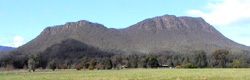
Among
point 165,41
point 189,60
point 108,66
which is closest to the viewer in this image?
point 108,66

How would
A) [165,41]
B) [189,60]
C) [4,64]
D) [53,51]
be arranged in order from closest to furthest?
[189,60] → [4,64] → [53,51] → [165,41]

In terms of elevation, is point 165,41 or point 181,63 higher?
point 165,41

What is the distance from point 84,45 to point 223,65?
9599 centimetres

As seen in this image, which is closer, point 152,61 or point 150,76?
point 150,76

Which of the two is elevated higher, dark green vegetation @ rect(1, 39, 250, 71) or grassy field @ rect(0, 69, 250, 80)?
dark green vegetation @ rect(1, 39, 250, 71)

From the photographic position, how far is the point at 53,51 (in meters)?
162

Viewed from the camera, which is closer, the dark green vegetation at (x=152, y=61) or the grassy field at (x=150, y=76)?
the grassy field at (x=150, y=76)

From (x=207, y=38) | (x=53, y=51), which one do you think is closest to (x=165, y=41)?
(x=207, y=38)

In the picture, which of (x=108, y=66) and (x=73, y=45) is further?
(x=73, y=45)

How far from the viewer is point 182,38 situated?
196625 mm

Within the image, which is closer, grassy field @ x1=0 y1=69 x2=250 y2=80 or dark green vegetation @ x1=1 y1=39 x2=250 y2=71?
grassy field @ x1=0 y1=69 x2=250 y2=80

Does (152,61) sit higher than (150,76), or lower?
higher

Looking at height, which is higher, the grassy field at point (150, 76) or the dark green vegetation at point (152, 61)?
the dark green vegetation at point (152, 61)

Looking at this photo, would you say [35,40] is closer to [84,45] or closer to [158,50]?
[84,45]
